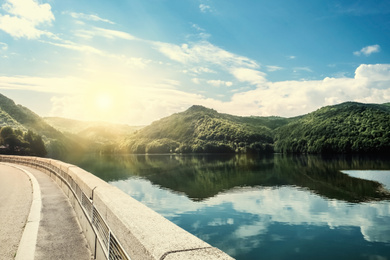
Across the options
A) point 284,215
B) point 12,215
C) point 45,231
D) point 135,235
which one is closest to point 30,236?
point 45,231

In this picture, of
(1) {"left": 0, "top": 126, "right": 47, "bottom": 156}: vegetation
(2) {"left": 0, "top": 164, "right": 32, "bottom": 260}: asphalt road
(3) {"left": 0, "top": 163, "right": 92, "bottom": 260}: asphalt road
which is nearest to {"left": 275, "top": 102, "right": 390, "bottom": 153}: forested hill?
(1) {"left": 0, "top": 126, "right": 47, "bottom": 156}: vegetation

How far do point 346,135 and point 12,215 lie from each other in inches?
6646

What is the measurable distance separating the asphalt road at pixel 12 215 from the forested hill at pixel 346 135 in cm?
14636

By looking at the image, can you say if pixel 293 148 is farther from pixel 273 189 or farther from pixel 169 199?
pixel 169 199

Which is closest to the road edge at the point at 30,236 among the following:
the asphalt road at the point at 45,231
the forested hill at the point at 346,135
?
the asphalt road at the point at 45,231

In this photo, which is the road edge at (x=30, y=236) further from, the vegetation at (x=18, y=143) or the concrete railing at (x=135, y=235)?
the vegetation at (x=18, y=143)

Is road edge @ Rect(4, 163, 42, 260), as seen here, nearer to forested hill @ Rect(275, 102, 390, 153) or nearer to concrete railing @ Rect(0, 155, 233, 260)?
concrete railing @ Rect(0, 155, 233, 260)

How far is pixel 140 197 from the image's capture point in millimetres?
40812

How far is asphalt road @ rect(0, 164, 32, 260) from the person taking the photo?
6.09 m

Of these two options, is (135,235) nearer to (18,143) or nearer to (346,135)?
(18,143)

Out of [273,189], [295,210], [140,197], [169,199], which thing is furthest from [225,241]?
[273,189]

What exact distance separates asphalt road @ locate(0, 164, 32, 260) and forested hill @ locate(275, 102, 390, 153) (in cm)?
14636

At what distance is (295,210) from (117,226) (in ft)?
105

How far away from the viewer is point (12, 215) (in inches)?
351
